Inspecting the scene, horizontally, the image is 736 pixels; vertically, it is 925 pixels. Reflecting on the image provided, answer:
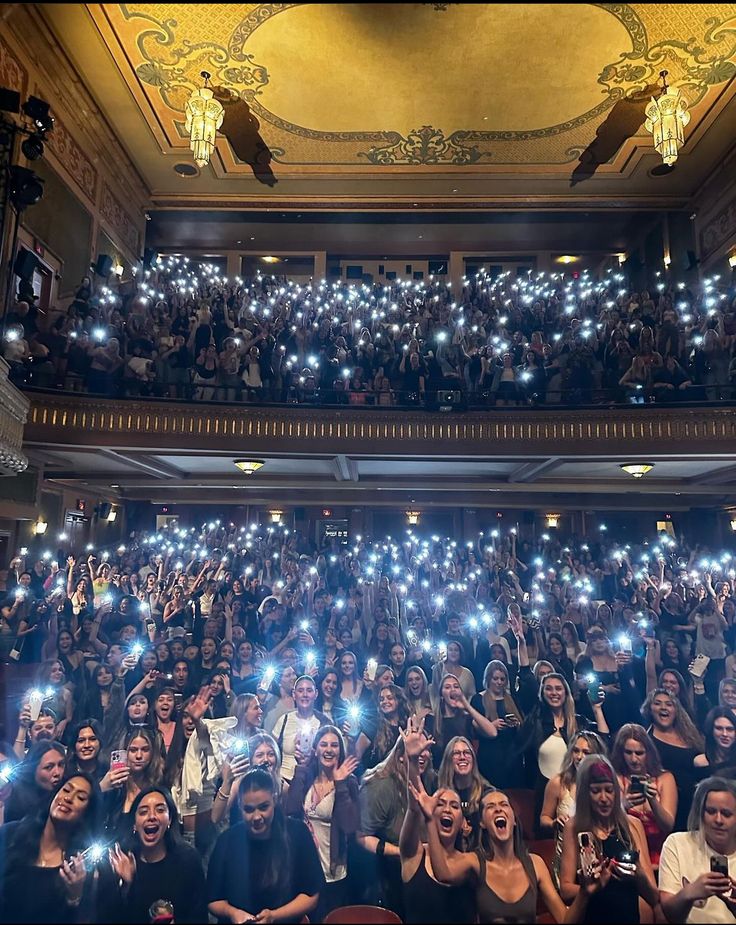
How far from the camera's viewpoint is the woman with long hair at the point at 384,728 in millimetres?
3548

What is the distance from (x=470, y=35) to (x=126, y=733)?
28.7 feet

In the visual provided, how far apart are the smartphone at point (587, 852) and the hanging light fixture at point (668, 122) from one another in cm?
742

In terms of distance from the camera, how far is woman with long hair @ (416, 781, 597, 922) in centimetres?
262

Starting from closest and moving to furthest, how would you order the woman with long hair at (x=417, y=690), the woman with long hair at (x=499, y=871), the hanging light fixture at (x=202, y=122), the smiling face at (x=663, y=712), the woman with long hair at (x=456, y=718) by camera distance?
the woman with long hair at (x=499, y=871)
the smiling face at (x=663, y=712)
the woman with long hair at (x=456, y=718)
the woman with long hair at (x=417, y=690)
the hanging light fixture at (x=202, y=122)

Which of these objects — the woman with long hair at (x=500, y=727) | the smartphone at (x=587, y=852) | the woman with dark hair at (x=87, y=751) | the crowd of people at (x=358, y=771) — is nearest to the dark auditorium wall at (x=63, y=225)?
the crowd of people at (x=358, y=771)

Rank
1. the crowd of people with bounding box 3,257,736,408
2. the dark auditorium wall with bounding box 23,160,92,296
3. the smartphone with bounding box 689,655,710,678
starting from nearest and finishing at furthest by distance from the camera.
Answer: the smartphone with bounding box 689,655,710,678
the crowd of people with bounding box 3,257,736,408
the dark auditorium wall with bounding box 23,160,92,296

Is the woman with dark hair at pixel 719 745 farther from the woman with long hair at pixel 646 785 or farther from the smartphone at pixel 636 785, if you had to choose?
the smartphone at pixel 636 785

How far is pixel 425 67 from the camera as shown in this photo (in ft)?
25.3

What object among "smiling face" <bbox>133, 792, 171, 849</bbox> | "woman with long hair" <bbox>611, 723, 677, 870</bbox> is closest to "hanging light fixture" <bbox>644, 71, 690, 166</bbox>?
"woman with long hair" <bbox>611, 723, 677, 870</bbox>

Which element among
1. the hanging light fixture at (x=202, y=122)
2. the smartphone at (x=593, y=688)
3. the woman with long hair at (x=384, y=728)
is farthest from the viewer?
the hanging light fixture at (x=202, y=122)

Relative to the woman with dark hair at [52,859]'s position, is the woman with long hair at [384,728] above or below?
above

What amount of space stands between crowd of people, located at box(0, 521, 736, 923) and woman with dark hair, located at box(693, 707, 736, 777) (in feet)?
0.04

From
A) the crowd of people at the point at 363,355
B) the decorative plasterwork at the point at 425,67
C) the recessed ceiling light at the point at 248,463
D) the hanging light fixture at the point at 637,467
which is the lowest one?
the hanging light fixture at the point at 637,467

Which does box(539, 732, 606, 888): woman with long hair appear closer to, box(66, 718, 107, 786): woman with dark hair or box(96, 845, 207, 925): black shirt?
box(96, 845, 207, 925): black shirt
